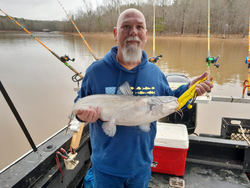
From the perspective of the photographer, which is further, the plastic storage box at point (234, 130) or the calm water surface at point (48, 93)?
the calm water surface at point (48, 93)

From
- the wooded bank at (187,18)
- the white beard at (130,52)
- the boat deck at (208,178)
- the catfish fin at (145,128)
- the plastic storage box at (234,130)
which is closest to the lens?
the catfish fin at (145,128)

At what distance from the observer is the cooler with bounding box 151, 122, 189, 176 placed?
7.19 feet

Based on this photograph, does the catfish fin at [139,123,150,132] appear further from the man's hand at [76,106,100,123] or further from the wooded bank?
the wooded bank

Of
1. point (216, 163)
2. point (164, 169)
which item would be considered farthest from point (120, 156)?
point (216, 163)

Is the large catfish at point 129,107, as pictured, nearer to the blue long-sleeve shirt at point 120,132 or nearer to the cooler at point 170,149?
the blue long-sleeve shirt at point 120,132

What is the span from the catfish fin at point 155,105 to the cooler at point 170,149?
37.2 inches

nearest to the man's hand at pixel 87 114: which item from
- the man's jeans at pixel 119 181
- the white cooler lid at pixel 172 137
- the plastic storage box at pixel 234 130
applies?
the man's jeans at pixel 119 181

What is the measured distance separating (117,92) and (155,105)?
371 mm

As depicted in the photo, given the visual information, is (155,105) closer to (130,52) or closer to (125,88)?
(125,88)

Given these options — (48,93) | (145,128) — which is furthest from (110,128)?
(48,93)

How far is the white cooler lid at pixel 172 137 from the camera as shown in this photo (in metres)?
2.17

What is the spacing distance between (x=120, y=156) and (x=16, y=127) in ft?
17.1

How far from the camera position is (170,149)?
7.31 feet

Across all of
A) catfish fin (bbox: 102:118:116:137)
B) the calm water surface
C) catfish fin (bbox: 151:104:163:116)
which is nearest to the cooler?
catfish fin (bbox: 151:104:163:116)
